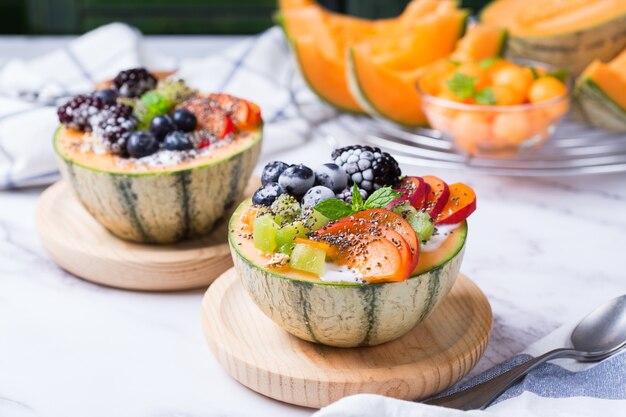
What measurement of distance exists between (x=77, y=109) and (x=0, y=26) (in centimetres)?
238

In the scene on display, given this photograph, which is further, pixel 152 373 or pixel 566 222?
pixel 566 222

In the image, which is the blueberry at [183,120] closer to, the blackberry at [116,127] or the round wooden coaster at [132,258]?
the blackberry at [116,127]

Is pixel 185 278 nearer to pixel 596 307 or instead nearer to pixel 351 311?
pixel 351 311

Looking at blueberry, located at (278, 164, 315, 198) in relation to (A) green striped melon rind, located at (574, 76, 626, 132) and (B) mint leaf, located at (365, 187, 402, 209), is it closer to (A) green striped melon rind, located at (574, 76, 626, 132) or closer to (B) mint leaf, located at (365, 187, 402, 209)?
(B) mint leaf, located at (365, 187, 402, 209)

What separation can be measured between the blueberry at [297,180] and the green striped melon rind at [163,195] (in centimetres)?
30

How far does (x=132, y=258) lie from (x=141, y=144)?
0.76ft

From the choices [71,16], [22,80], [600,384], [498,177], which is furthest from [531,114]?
[71,16]

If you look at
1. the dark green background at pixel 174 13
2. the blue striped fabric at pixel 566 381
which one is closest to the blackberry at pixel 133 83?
the blue striped fabric at pixel 566 381

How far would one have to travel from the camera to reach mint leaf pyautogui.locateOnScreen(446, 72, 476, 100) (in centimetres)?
214

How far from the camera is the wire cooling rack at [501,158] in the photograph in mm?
2222

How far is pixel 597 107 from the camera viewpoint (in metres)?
2.26

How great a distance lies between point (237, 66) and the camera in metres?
2.73

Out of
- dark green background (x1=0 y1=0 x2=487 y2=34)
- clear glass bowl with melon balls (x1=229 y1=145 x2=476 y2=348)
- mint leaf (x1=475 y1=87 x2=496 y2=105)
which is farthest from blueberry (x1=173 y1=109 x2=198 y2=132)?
dark green background (x1=0 y1=0 x2=487 y2=34)

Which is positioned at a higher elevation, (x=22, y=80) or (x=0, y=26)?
(x=22, y=80)
